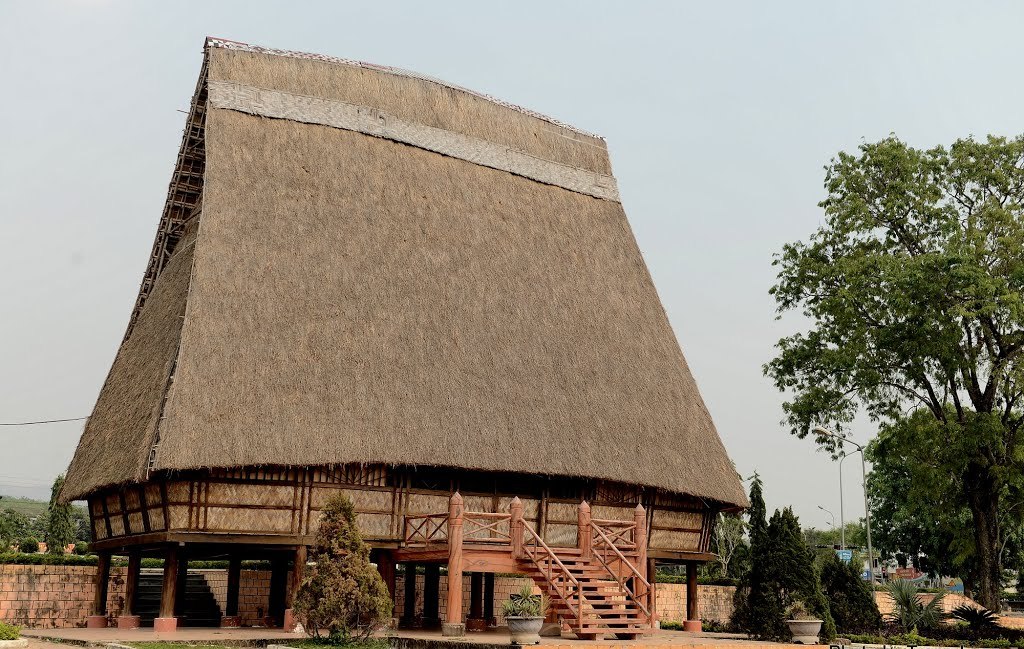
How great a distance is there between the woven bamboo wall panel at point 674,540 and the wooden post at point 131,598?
36.9ft

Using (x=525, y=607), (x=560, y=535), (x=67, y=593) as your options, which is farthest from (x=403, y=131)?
(x=67, y=593)

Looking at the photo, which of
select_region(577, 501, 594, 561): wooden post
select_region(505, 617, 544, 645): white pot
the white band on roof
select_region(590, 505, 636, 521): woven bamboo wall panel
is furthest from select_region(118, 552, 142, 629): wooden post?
the white band on roof

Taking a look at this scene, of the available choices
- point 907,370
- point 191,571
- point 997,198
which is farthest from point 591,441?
point 997,198

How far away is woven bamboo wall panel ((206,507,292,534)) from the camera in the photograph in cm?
1861

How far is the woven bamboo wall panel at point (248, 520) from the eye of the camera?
18.6 meters

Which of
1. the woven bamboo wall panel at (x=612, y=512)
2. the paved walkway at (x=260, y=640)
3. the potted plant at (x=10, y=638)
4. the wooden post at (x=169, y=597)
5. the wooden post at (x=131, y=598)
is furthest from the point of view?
the woven bamboo wall panel at (x=612, y=512)

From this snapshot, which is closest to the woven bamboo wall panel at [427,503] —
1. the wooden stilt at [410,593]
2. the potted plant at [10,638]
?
the wooden stilt at [410,593]

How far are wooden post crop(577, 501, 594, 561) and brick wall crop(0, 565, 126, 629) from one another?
11.8m

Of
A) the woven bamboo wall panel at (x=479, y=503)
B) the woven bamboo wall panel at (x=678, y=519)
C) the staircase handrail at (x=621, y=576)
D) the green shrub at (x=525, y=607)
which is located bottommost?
the green shrub at (x=525, y=607)

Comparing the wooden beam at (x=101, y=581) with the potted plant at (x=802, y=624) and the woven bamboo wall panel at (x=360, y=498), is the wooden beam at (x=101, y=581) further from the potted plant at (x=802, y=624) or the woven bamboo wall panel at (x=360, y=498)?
the potted plant at (x=802, y=624)

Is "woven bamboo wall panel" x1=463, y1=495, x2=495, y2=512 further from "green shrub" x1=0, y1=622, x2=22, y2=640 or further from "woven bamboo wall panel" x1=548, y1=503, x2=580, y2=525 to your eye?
"green shrub" x1=0, y1=622, x2=22, y2=640

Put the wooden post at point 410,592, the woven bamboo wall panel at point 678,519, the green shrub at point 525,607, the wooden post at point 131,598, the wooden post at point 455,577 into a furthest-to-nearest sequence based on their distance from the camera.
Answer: the wooden post at point 410,592 < the woven bamboo wall panel at point 678,519 < the wooden post at point 131,598 < the wooden post at point 455,577 < the green shrub at point 525,607

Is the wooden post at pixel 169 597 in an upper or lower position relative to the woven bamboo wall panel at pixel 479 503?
lower

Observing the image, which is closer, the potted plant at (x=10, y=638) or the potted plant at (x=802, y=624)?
the potted plant at (x=10, y=638)
